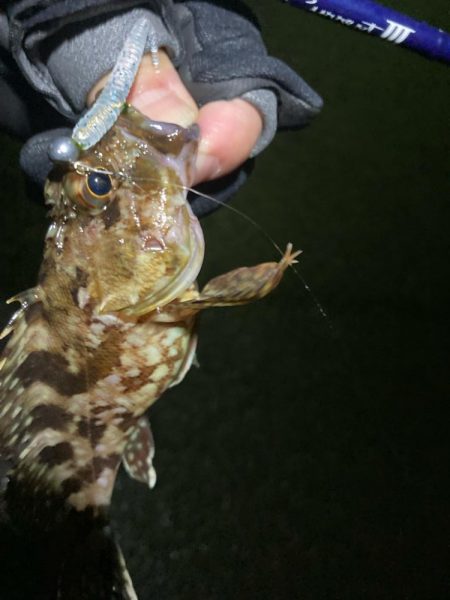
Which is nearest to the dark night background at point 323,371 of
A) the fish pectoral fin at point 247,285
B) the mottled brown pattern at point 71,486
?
the mottled brown pattern at point 71,486

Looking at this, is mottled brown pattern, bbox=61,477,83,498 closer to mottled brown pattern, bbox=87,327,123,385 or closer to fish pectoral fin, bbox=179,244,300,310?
mottled brown pattern, bbox=87,327,123,385

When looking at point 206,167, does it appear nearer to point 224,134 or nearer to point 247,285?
point 224,134

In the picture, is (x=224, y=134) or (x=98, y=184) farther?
(x=224, y=134)

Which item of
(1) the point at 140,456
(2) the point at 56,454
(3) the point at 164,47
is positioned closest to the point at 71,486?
(2) the point at 56,454

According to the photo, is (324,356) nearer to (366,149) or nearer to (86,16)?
(366,149)

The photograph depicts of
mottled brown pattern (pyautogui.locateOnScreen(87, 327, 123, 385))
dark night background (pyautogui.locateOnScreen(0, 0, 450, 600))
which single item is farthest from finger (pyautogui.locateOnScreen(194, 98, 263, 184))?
dark night background (pyautogui.locateOnScreen(0, 0, 450, 600))

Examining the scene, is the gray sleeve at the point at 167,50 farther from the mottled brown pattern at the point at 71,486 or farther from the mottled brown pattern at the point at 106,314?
the mottled brown pattern at the point at 71,486
